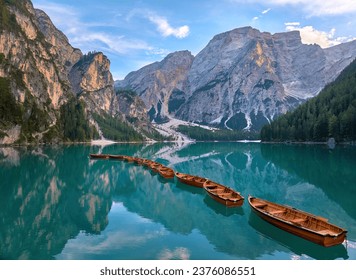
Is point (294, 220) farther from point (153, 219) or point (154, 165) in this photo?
point (154, 165)

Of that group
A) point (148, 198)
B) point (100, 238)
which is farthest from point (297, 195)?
point (100, 238)

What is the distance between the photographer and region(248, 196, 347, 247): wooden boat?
22734mm

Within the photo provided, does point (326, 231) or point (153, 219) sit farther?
point (153, 219)

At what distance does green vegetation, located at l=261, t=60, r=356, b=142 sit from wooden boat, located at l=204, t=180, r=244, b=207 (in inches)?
4693

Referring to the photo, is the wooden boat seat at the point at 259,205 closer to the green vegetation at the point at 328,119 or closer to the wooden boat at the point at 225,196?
the wooden boat at the point at 225,196

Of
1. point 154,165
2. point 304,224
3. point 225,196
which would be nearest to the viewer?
point 304,224

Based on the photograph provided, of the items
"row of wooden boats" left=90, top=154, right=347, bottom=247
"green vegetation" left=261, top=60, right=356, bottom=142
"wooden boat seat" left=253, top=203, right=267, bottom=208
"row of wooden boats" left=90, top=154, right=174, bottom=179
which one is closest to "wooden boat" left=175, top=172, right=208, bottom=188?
"row of wooden boats" left=90, top=154, right=174, bottom=179

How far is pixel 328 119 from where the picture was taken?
15375 centimetres

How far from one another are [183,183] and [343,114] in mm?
119189

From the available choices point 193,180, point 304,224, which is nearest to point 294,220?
point 304,224

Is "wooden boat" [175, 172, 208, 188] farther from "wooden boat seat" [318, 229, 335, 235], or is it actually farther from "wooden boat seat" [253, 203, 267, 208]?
"wooden boat seat" [318, 229, 335, 235]

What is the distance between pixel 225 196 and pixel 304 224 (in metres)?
13.1

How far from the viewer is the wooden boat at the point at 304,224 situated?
22.7 metres

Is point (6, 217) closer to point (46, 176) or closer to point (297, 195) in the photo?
point (46, 176)
